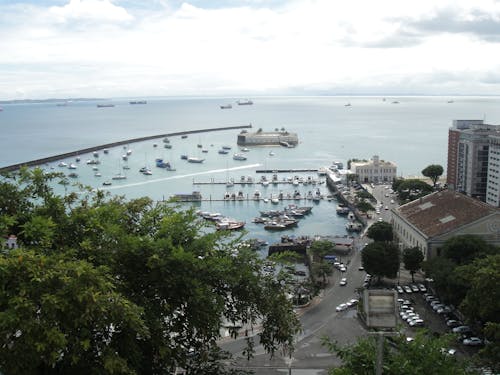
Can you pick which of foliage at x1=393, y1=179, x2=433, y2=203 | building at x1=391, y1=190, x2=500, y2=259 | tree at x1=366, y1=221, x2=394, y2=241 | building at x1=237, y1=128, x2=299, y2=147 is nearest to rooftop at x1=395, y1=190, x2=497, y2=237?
building at x1=391, y1=190, x2=500, y2=259

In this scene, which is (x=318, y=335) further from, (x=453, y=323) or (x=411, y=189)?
(x=411, y=189)

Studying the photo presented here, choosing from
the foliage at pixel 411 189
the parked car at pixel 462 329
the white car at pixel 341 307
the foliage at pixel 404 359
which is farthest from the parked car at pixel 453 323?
the foliage at pixel 411 189

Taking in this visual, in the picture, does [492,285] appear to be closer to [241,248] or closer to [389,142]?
[241,248]

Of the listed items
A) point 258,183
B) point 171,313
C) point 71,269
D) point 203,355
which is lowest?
point 258,183

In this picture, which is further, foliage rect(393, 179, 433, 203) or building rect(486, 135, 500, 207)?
foliage rect(393, 179, 433, 203)

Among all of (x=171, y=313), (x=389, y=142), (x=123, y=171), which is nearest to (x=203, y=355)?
(x=171, y=313)

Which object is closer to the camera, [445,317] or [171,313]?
[171,313]

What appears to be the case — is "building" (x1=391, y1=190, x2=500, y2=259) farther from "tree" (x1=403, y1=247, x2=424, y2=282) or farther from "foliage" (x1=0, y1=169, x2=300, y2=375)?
"foliage" (x1=0, y1=169, x2=300, y2=375)
